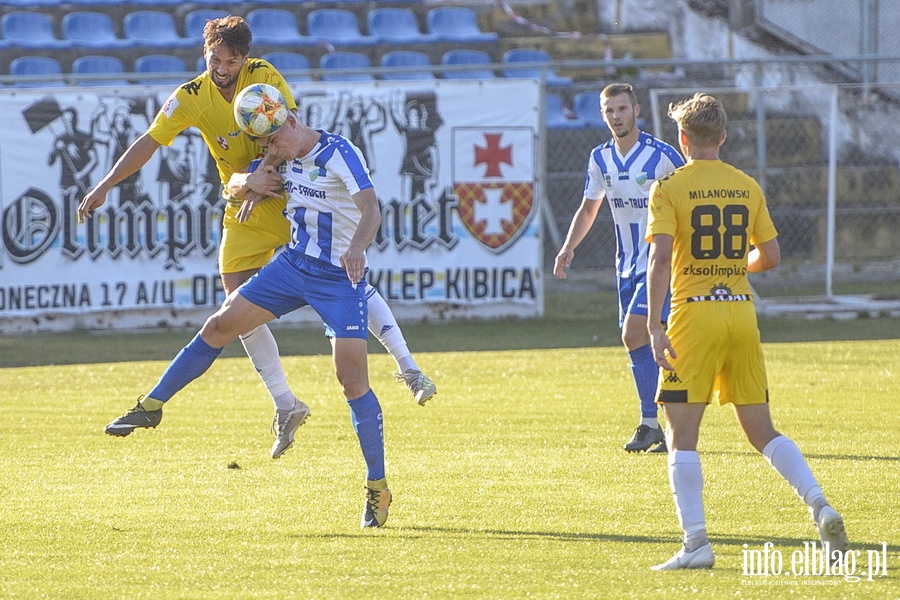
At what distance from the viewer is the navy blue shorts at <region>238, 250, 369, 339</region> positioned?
Result: 6.29 meters

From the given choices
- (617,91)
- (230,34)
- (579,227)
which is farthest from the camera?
(579,227)

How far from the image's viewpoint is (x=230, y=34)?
7.07 metres

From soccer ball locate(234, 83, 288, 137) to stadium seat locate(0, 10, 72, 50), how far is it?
586 inches

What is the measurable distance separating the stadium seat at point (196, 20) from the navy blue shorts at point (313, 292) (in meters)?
14.9

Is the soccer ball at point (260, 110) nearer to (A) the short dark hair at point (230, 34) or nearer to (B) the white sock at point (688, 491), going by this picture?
(A) the short dark hair at point (230, 34)

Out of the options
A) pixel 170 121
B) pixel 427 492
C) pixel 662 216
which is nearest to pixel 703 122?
pixel 662 216

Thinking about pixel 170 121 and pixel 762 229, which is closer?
pixel 762 229

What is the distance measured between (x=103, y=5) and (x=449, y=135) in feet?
27.0

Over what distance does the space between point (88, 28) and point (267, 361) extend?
14.4m

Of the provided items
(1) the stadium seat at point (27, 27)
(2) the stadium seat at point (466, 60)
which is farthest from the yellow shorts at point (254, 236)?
(1) the stadium seat at point (27, 27)

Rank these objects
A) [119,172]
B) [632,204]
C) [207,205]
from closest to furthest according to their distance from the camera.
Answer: [119,172] < [632,204] < [207,205]

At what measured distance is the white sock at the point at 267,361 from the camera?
7738 millimetres

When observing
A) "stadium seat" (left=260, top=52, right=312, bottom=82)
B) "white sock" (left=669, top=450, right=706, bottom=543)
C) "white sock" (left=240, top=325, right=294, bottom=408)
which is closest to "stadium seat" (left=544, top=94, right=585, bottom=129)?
"stadium seat" (left=260, top=52, right=312, bottom=82)

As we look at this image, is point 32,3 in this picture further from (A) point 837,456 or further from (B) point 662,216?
(B) point 662,216
